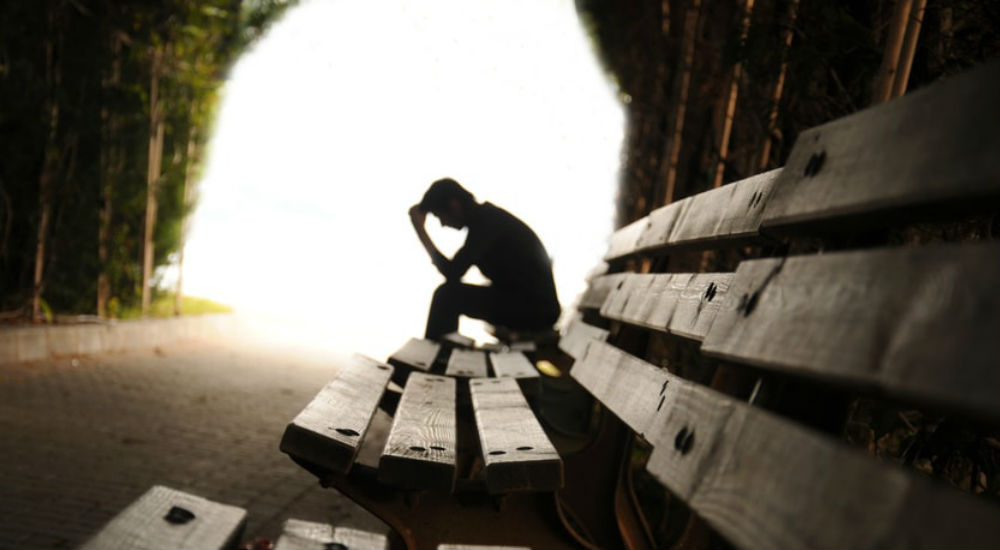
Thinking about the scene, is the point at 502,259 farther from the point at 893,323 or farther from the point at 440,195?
the point at 893,323

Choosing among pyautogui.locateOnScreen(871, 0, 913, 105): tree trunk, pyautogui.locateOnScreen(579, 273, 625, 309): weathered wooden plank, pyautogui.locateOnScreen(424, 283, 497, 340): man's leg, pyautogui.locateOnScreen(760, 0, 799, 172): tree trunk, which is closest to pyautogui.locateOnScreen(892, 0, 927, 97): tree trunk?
pyautogui.locateOnScreen(871, 0, 913, 105): tree trunk

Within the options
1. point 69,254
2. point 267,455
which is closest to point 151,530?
point 267,455

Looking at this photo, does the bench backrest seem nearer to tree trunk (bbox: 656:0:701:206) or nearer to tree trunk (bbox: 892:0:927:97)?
tree trunk (bbox: 892:0:927:97)

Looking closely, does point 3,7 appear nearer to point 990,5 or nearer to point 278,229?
point 990,5

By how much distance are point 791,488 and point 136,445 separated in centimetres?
441

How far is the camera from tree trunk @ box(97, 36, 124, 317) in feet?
24.5

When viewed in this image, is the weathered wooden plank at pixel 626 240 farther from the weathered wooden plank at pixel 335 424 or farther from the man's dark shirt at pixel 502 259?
the man's dark shirt at pixel 502 259

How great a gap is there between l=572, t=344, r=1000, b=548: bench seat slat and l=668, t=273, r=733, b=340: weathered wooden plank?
8.8 inches

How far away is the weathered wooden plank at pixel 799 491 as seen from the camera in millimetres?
520

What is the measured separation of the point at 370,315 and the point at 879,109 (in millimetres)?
13612

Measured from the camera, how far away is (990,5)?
194cm

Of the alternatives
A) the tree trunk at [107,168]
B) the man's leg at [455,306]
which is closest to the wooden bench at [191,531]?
the man's leg at [455,306]

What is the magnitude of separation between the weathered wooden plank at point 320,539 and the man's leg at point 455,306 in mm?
2986

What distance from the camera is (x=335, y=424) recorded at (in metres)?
1.58
